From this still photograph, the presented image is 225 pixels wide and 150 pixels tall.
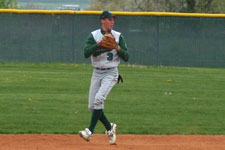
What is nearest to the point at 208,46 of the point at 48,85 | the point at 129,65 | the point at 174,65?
the point at 174,65

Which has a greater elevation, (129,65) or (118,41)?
(118,41)

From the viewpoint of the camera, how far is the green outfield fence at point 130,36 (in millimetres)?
22422

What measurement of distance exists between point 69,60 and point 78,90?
7503mm

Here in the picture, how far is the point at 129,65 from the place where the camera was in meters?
22.3

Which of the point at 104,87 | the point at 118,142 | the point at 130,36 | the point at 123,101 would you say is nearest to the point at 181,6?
the point at 130,36

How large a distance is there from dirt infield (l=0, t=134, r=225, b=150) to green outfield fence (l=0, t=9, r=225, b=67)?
13.0 metres

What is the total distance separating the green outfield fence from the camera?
2242 cm

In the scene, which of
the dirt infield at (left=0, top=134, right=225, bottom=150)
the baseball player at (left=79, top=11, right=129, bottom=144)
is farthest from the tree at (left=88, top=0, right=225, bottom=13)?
the baseball player at (left=79, top=11, right=129, bottom=144)

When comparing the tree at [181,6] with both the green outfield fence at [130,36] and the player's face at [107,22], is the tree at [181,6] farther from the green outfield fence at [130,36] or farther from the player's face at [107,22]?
the player's face at [107,22]

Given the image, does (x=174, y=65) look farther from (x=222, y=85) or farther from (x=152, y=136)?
(x=152, y=136)

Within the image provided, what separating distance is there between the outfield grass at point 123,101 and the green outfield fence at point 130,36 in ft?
7.17

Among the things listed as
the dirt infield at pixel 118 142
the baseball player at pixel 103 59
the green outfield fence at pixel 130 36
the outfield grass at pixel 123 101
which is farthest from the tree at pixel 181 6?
the baseball player at pixel 103 59

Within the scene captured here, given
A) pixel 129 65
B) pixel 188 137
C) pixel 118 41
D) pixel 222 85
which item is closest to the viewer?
pixel 118 41

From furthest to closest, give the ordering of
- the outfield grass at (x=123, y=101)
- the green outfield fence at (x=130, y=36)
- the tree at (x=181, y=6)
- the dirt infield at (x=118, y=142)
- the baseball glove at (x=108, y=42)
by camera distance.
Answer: the tree at (x=181, y=6) < the green outfield fence at (x=130, y=36) < the outfield grass at (x=123, y=101) < the dirt infield at (x=118, y=142) < the baseball glove at (x=108, y=42)
